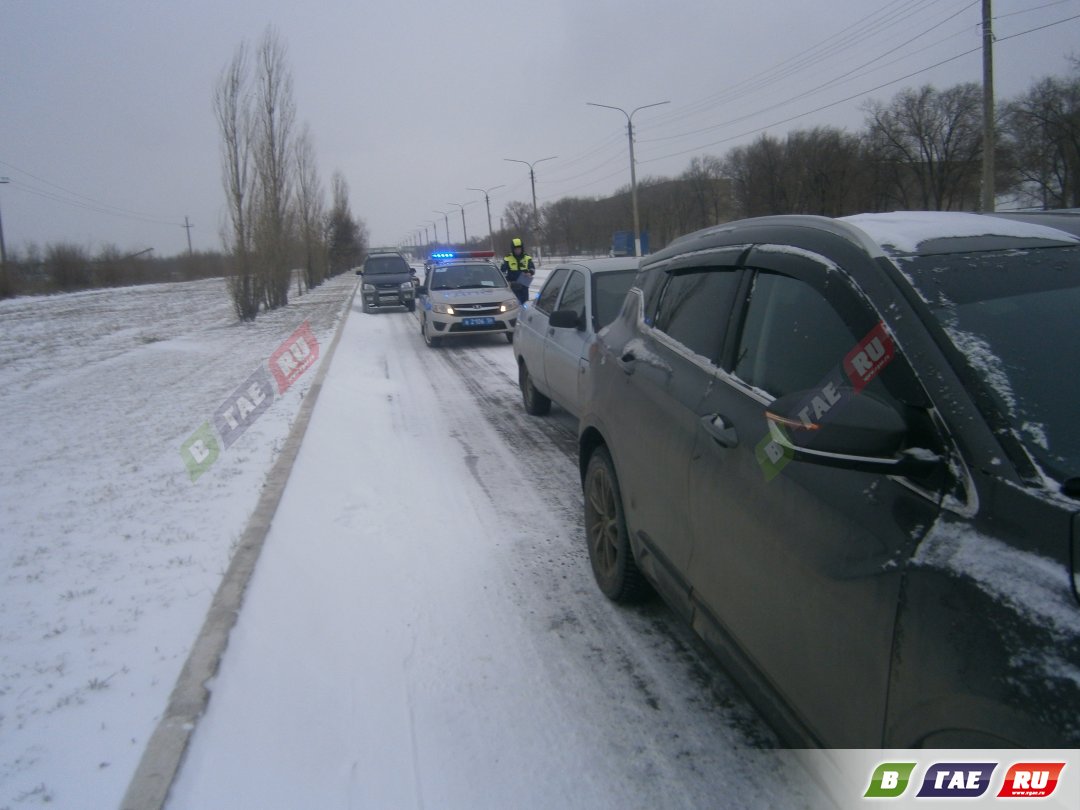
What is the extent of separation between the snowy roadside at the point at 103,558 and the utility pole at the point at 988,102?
1673 centimetres

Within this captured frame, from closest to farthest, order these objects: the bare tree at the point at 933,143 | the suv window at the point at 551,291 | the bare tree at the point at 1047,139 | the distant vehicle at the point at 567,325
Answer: the distant vehicle at the point at 567,325
the suv window at the point at 551,291
the bare tree at the point at 1047,139
the bare tree at the point at 933,143

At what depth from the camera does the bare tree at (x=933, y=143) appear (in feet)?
143

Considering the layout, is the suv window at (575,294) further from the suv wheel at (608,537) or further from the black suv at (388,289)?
the black suv at (388,289)

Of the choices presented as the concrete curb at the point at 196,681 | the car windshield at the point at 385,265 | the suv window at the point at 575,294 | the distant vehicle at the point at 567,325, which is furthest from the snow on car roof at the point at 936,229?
the car windshield at the point at 385,265

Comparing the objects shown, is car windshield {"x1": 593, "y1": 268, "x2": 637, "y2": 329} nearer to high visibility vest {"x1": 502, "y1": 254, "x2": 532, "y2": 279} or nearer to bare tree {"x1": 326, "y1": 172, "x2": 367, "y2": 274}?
high visibility vest {"x1": 502, "y1": 254, "x2": 532, "y2": 279}

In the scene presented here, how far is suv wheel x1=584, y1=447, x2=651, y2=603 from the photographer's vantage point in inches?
151

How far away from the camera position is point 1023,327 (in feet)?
6.47

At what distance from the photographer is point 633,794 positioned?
2.63 m

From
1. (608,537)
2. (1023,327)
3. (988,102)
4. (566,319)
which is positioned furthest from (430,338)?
(988,102)

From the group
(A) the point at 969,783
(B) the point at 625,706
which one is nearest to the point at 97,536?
(B) the point at 625,706

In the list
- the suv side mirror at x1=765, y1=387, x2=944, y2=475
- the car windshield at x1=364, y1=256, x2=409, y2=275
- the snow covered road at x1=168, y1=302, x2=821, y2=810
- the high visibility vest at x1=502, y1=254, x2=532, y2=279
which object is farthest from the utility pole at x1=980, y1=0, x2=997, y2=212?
the suv side mirror at x1=765, y1=387, x2=944, y2=475

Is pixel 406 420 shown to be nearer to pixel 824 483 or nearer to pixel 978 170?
pixel 824 483

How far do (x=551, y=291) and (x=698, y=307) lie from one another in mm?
5285

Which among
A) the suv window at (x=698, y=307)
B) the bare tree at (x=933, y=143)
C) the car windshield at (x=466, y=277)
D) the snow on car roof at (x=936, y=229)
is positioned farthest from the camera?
the bare tree at (x=933, y=143)
